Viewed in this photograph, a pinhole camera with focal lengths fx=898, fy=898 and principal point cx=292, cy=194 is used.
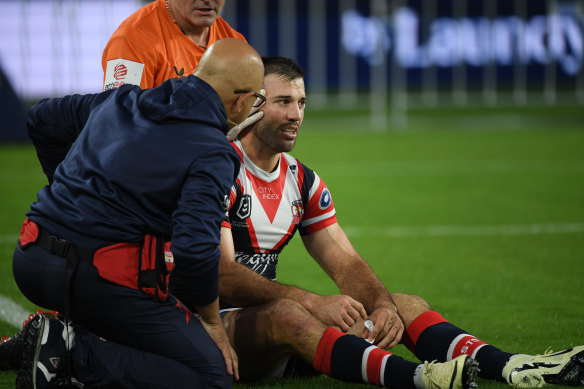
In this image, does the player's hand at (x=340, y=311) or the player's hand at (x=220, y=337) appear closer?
the player's hand at (x=220, y=337)

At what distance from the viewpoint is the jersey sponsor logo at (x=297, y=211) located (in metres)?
4.44

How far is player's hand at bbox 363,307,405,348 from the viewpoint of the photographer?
3.94 metres

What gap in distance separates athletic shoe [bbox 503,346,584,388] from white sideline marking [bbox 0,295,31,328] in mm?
2926

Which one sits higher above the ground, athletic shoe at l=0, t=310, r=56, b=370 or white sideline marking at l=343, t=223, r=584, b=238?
athletic shoe at l=0, t=310, r=56, b=370

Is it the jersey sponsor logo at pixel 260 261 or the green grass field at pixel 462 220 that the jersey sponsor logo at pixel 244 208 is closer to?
the jersey sponsor logo at pixel 260 261

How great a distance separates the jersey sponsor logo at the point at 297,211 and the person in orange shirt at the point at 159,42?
948 mm

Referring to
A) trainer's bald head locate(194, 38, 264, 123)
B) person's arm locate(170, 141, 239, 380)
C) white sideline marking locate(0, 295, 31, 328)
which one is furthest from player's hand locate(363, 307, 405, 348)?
white sideline marking locate(0, 295, 31, 328)

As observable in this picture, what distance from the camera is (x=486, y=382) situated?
3973 millimetres

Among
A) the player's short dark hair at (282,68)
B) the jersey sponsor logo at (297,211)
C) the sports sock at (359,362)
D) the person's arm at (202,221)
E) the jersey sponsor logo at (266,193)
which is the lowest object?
the sports sock at (359,362)

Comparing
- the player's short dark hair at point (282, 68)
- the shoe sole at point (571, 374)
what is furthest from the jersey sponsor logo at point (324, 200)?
the shoe sole at point (571, 374)

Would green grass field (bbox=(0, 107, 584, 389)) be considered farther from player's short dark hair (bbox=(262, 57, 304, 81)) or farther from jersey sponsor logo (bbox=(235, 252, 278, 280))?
player's short dark hair (bbox=(262, 57, 304, 81))

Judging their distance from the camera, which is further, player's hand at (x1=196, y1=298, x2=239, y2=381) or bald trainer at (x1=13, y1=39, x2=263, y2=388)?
player's hand at (x1=196, y1=298, x2=239, y2=381)

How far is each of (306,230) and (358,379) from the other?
41.6 inches

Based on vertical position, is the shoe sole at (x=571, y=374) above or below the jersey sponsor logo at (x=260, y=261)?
below
